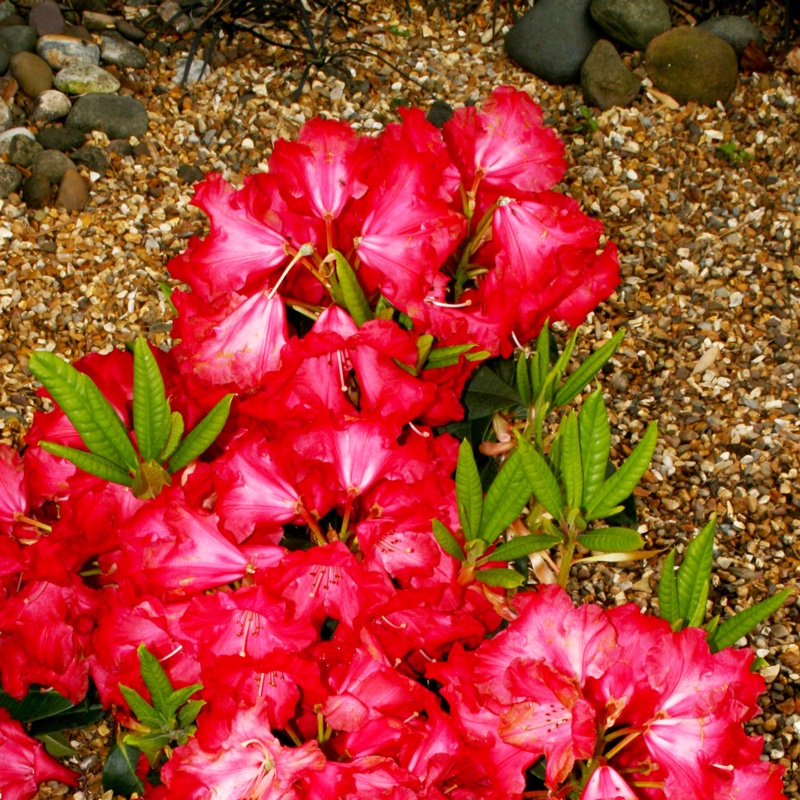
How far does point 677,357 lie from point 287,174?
1983 mm

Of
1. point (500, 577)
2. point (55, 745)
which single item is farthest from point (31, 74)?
point (500, 577)

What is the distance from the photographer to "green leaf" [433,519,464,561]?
1008 millimetres

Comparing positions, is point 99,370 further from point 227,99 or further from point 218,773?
point 227,99

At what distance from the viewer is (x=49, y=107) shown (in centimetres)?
317

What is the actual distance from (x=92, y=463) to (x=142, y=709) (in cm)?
31

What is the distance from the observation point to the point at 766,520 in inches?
98.3

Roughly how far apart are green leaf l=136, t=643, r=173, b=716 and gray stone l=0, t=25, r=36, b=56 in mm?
2830

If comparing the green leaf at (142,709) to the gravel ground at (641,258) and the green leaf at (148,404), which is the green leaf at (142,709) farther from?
the gravel ground at (641,258)

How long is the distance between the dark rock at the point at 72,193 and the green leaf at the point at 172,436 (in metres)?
2.15

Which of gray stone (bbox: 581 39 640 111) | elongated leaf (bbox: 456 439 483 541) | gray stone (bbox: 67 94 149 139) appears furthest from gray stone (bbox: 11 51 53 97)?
elongated leaf (bbox: 456 439 483 541)

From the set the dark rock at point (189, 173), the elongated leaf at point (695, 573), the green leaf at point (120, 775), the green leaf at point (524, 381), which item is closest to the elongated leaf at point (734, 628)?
the elongated leaf at point (695, 573)

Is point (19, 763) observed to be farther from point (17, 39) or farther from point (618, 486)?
point (17, 39)

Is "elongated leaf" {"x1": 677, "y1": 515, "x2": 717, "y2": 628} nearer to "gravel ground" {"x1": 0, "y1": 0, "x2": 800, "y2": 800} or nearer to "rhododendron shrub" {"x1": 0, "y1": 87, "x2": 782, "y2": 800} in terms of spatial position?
"rhododendron shrub" {"x1": 0, "y1": 87, "x2": 782, "y2": 800}

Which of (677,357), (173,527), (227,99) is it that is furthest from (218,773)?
(227,99)
